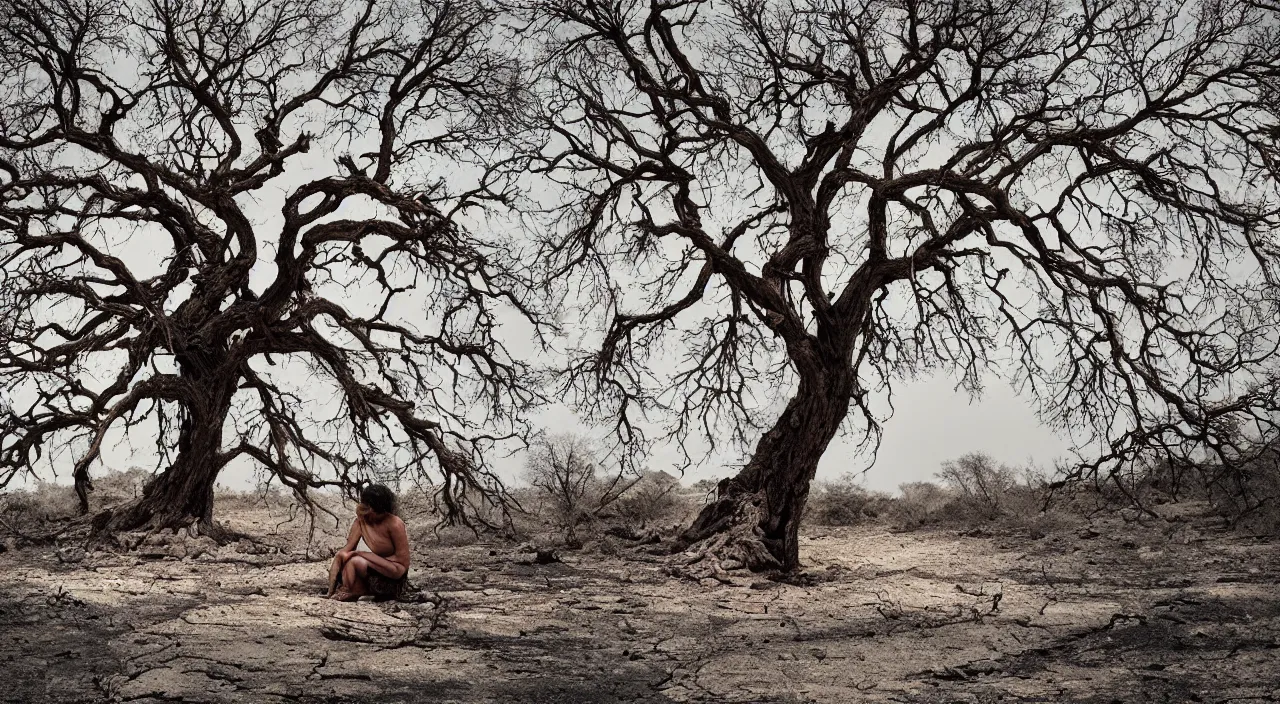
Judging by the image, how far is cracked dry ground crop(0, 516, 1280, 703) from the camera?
623 centimetres

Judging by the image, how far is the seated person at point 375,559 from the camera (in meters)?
8.97

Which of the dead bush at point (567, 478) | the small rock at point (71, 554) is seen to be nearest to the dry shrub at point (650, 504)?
the dead bush at point (567, 478)

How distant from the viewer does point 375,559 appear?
8969 millimetres

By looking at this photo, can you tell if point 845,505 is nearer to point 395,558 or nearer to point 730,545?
point 730,545

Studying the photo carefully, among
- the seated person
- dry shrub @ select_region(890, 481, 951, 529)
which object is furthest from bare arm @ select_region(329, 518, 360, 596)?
dry shrub @ select_region(890, 481, 951, 529)

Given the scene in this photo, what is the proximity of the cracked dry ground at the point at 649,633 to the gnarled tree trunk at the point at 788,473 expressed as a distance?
632 mm

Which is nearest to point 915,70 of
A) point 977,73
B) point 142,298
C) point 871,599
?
point 977,73

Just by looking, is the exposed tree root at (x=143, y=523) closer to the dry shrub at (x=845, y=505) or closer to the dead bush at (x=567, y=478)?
the dead bush at (x=567, y=478)

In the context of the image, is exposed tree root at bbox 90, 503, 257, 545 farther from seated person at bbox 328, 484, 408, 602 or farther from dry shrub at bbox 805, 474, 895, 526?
dry shrub at bbox 805, 474, 895, 526

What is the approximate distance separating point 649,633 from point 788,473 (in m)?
4.40

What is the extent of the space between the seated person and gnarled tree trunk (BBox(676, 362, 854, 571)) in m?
4.07

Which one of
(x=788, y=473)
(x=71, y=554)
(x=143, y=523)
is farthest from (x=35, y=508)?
(x=788, y=473)

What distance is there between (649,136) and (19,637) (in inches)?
327

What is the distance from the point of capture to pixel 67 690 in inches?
228
